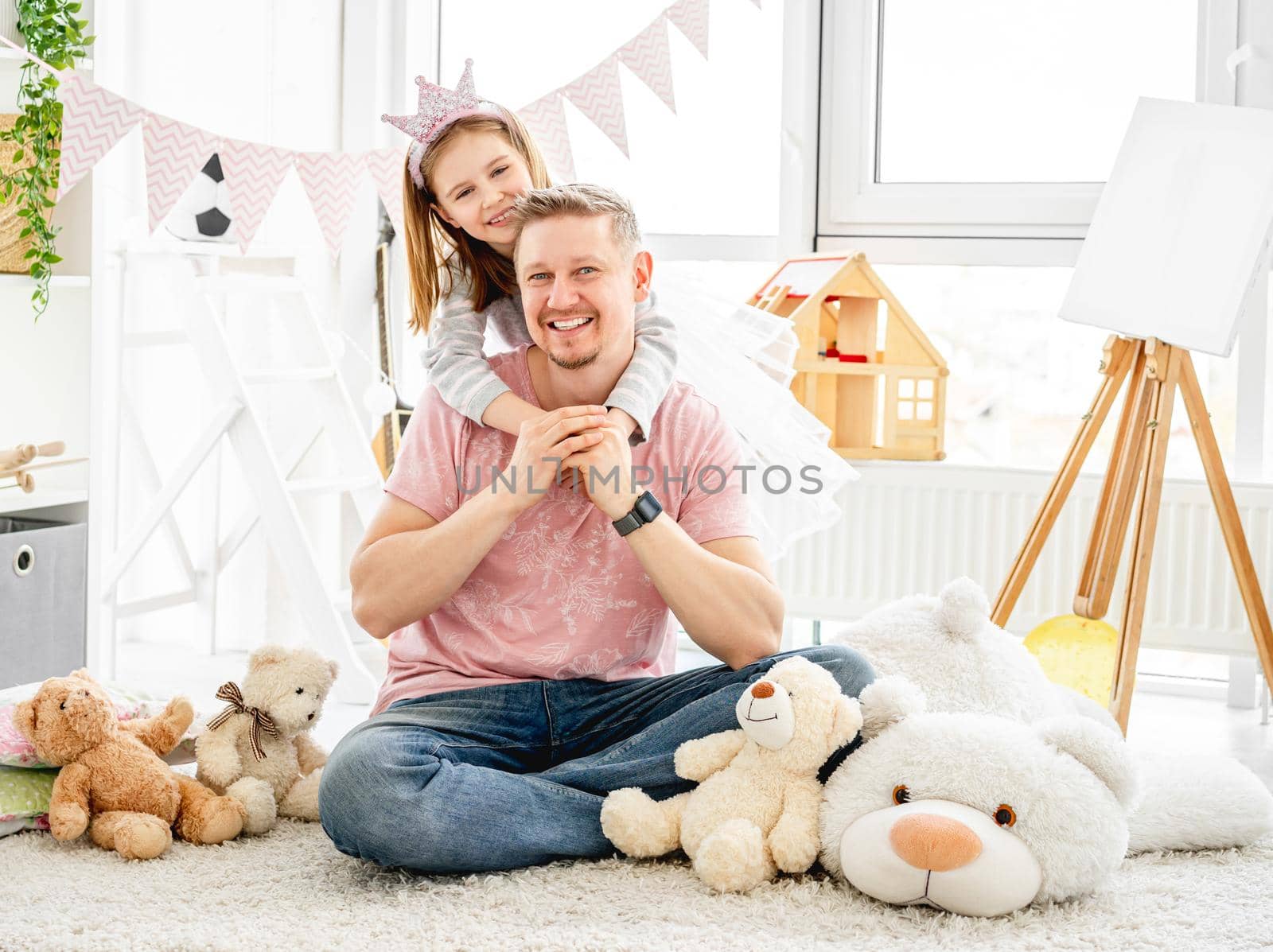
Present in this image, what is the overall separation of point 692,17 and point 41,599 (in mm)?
1551

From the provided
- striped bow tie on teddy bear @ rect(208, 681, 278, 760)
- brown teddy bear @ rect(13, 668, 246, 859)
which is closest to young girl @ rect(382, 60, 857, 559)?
striped bow tie on teddy bear @ rect(208, 681, 278, 760)

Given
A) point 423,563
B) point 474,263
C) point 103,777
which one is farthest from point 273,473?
point 423,563

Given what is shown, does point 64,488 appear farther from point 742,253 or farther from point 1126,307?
point 1126,307

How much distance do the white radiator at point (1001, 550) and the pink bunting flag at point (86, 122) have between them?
5.49ft

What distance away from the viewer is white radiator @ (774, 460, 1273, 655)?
2803mm

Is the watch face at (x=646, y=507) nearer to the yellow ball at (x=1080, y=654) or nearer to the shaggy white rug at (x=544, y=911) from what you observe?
the shaggy white rug at (x=544, y=911)

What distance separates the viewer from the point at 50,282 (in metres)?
2.39

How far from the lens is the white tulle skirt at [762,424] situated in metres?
2.36

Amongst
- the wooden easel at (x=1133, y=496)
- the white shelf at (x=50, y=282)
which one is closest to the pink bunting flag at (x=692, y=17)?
the wooden easel at (x=1133, y=496)

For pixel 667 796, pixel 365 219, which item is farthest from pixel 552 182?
pixel 365 219

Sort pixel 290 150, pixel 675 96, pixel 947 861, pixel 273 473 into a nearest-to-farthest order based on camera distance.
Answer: pixel 947 861 → pixel 290 150 → pixel 273 473 → pixel 675 96

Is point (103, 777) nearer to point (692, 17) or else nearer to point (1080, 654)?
point (692, 17)

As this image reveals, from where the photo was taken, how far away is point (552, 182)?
200 centimetres

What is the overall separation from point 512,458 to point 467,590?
213mm
